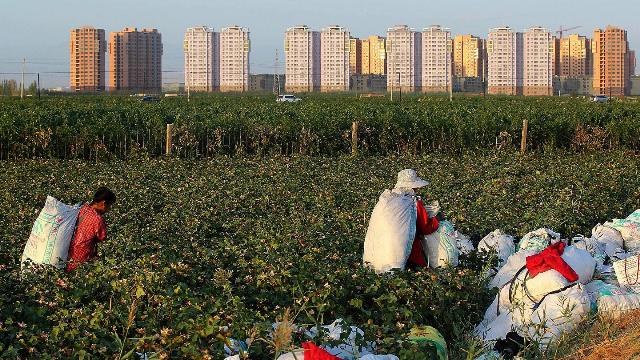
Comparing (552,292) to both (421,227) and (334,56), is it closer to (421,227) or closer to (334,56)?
(421,227)

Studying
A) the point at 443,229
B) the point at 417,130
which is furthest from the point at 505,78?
the point at 443,229

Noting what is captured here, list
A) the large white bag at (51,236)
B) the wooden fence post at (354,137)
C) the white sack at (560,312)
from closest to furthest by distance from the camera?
the white sack at (560,312) → the large white bag at (51,236) → the wooden fence post at (354,137)

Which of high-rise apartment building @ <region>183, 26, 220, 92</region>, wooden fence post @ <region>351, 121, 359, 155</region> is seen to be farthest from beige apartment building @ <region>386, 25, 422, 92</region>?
wooden fence post @ <region>351, 121, 359, 155</region>

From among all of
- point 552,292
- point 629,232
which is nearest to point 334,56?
point 629,232

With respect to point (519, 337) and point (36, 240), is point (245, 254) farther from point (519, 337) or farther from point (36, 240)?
point (519, 337)

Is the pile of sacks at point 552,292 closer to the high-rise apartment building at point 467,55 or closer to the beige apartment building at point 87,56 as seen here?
the beige apartment building at point 87,56

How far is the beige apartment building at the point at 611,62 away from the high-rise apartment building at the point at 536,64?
6.91 metres

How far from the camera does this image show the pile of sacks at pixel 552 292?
643cm

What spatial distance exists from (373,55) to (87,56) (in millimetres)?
48865

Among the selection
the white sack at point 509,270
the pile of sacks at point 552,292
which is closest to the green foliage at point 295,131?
the white sack at point 509,270

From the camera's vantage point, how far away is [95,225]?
8.10m

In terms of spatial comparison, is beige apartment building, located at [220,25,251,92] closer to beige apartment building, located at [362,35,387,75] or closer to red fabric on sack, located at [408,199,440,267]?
beige apartment building, located at [362,35,387,75]

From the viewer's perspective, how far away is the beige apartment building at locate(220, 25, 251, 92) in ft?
378

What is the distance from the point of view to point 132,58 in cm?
11988
